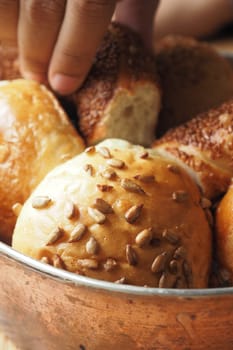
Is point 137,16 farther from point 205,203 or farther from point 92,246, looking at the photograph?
point 92,246

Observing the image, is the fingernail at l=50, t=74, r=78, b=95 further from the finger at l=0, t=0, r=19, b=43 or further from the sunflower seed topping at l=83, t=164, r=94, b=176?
the sunflower seed topping at l=83, t=164, r=94, b=176

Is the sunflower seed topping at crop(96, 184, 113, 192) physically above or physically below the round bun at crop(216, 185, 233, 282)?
above

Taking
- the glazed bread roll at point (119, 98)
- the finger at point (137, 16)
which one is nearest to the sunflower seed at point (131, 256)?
the glazed bread roll at point (119, 98)

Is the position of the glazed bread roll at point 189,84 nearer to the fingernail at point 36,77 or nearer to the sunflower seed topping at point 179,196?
the fingernail at point 36,77

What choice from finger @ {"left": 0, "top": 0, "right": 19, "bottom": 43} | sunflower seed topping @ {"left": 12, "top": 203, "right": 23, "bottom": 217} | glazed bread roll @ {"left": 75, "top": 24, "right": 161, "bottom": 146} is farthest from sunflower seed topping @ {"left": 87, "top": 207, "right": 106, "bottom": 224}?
finger @ {"left": 0, "top": 0, "right": 19, "bottom": 43}

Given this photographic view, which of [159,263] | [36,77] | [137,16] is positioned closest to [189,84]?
[137,16]

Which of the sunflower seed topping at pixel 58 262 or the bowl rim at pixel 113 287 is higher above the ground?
the bowl rim at pixel 113 287
